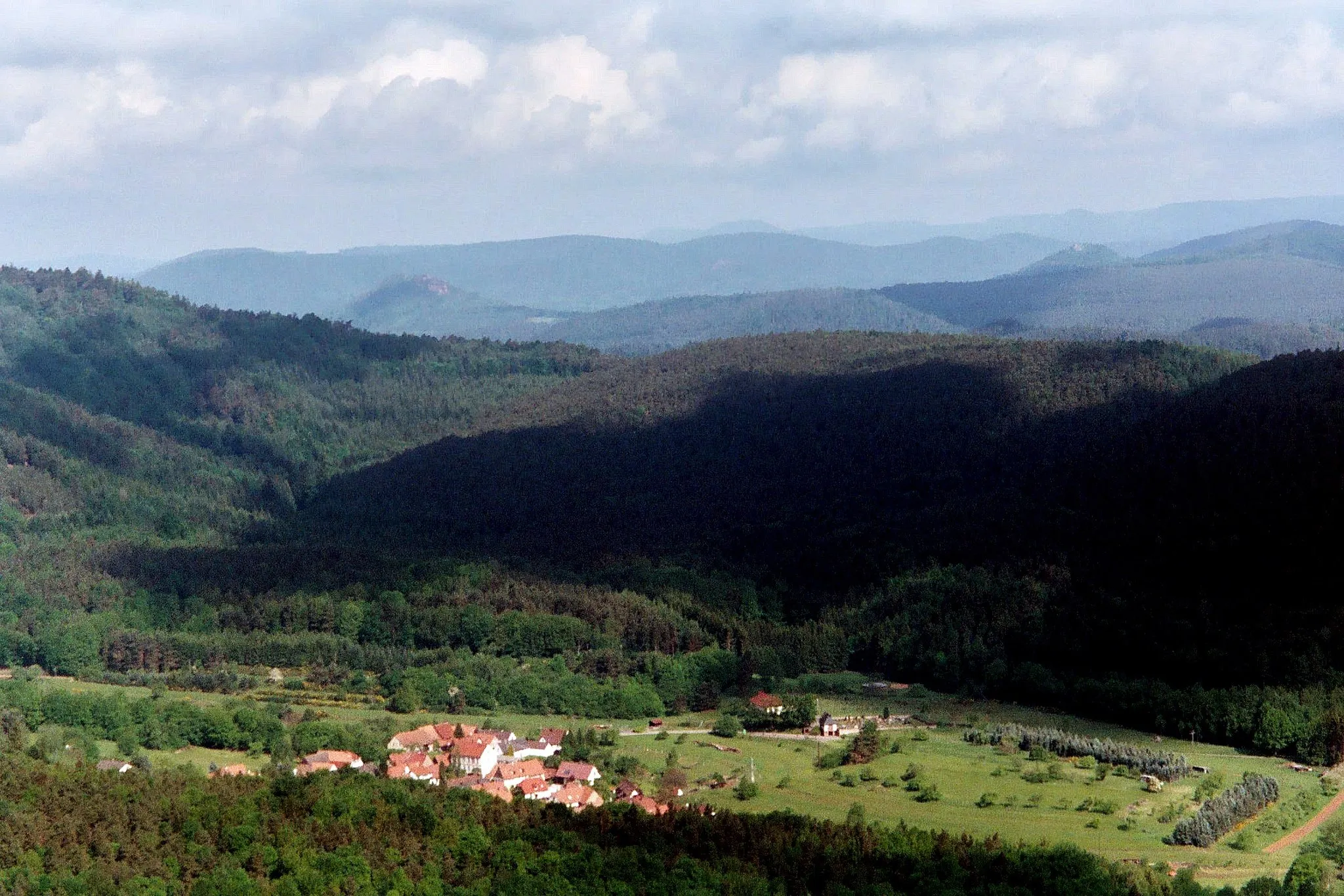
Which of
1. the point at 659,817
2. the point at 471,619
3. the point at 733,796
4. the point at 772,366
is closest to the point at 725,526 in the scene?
the point at 471,619

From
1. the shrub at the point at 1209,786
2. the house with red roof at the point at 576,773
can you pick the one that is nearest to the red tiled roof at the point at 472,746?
the house with red roof at the point at 576,773

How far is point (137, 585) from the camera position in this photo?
349 ft

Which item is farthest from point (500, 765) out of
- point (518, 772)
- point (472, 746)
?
point (472, 746)

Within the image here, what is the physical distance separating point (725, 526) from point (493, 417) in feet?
221

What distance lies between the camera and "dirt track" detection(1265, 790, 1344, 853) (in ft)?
165

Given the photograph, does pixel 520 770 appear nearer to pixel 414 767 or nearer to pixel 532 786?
pixel 532 786

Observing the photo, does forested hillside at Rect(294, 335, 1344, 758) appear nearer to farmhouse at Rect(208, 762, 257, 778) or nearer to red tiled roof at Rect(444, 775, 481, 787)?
red tiled roof at Rect(444, 775, 481, 787)

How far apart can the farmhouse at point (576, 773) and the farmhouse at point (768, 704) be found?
13.0 metres

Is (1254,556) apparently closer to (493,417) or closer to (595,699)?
(595,699)

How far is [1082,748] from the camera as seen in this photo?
63156mm

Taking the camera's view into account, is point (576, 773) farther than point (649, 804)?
Yes

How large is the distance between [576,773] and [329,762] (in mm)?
10395

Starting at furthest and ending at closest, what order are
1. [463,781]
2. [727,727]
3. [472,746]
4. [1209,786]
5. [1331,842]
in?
[727,727], [472,746], [463,781], [1209,786], [1331,842]

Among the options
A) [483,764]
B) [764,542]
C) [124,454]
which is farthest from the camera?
[124,454]
